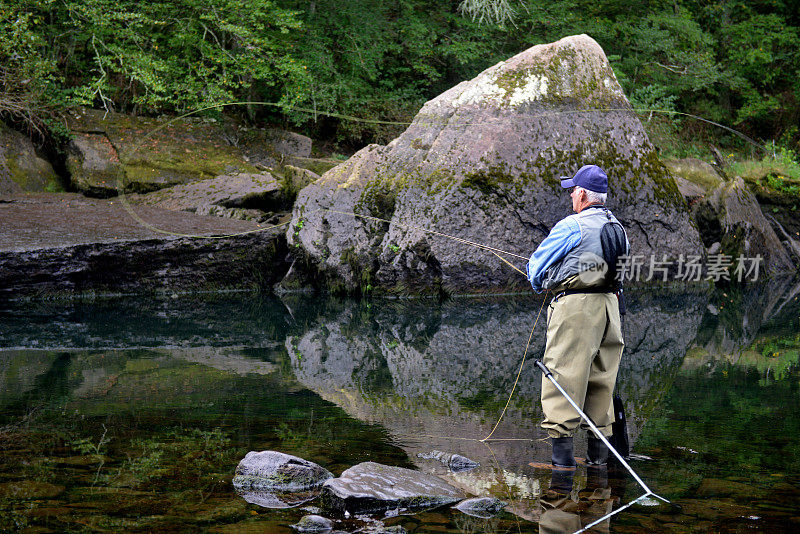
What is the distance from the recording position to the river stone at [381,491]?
3.09 meters

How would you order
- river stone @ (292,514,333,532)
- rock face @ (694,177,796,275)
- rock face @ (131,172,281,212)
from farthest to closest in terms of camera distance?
rock face @ (131,172,281,212) → rock face @ (694,177,796,275) → river stone @ (292,514,333,532)

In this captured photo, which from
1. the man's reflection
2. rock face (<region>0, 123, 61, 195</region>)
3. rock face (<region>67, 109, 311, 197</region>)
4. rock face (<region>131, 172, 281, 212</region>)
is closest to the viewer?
the man's reflection

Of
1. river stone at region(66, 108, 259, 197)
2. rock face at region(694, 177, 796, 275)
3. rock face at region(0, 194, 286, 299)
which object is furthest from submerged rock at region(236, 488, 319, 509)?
river stone at region(66, 108, 259, 197)

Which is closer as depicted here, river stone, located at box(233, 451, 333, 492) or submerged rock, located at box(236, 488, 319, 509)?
submerged rock, located at box(236, 488, 319, 509)

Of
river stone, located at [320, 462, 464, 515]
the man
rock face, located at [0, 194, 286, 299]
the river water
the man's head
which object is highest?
the man's head

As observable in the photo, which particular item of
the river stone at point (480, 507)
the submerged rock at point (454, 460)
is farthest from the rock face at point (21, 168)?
the river stone at point (480, 507)

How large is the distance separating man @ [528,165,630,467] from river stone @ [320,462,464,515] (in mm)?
750

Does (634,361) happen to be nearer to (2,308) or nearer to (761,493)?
(761,493)

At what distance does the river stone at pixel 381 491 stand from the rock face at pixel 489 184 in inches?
280

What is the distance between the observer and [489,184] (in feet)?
34.2

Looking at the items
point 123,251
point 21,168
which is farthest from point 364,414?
point 21,168

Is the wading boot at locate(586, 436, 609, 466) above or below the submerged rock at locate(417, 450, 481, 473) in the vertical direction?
above

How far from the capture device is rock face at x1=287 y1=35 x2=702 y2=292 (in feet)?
34.2

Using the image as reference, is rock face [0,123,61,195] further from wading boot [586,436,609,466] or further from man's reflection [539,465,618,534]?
man's reflection [539,465,618,534]
